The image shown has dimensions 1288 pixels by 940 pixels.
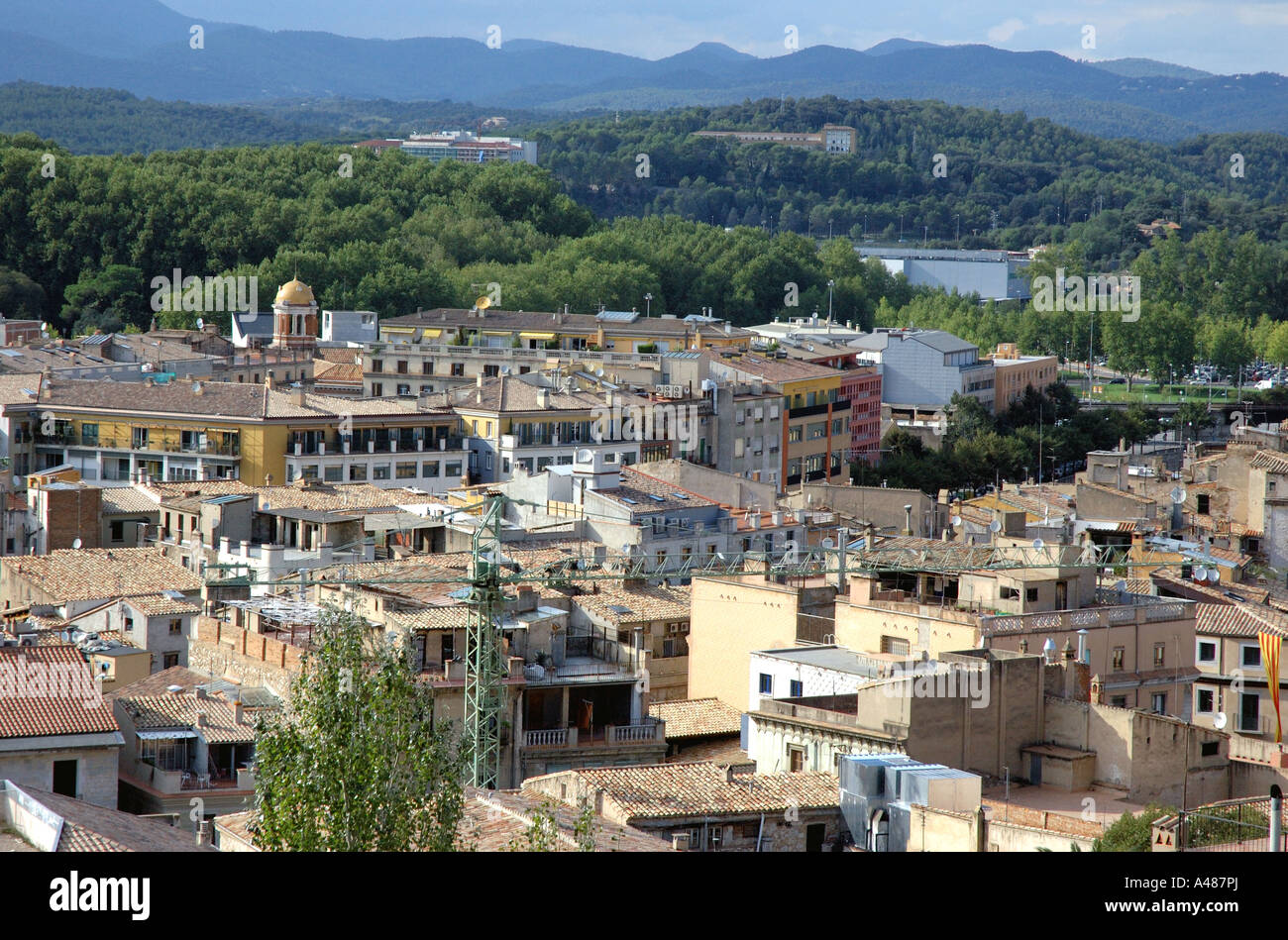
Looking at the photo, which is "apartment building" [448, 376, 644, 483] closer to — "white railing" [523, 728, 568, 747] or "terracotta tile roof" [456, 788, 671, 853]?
"white railing" [523, 728, 568, 747]

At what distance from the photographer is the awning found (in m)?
13.4

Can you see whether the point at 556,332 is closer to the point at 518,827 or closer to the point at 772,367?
the point at 772,367

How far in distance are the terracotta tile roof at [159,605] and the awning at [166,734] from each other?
15.0 feet

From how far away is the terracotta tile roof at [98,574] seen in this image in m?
20.0

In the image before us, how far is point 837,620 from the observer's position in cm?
1758

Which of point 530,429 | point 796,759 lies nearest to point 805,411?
point 530,429

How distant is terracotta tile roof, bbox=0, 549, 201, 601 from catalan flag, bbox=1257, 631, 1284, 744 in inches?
380

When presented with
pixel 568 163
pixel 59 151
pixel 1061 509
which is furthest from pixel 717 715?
pixel 568 163

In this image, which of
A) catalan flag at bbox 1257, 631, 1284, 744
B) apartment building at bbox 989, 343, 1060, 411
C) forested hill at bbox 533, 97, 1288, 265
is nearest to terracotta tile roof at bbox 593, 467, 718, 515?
catalan flag at bbox 1257, 631, 1284, 744

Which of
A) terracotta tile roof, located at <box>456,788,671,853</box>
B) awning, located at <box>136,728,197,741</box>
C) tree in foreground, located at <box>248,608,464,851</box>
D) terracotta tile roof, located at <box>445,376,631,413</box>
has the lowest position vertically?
terracotta tile roof, located at <box>445,376,631,413</box>

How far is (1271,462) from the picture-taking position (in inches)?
1153

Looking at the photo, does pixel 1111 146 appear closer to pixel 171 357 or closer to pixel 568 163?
pixel 568 163

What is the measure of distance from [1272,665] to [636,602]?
5560mm

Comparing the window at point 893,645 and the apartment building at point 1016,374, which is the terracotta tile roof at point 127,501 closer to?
the window at point 893,645
